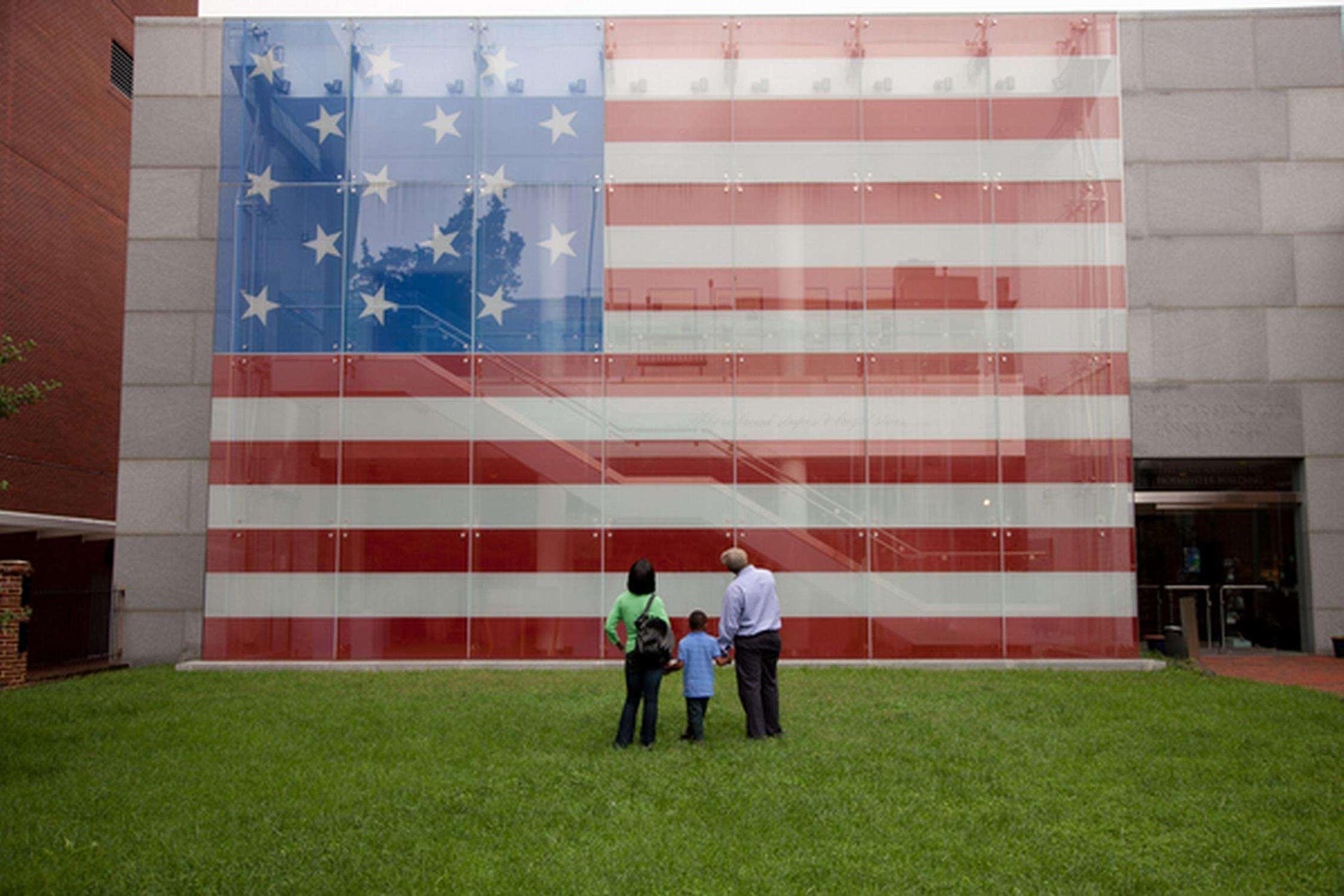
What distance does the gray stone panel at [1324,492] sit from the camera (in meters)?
16.9

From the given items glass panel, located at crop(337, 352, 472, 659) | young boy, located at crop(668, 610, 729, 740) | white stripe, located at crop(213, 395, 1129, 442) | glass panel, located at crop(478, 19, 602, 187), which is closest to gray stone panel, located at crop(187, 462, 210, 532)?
white stripe, located at crop(213, 395, 1129, 442)

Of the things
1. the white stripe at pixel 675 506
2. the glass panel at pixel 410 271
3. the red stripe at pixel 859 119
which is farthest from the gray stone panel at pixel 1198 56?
the glass panel at pixel 410 271

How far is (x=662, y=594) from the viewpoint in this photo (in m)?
15.8

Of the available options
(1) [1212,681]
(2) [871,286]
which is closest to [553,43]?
(2) [871,286]

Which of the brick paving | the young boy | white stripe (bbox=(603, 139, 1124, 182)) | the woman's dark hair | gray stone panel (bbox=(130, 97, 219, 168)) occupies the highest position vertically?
gray stone panel (bbox=(130, 97, 219, 168))

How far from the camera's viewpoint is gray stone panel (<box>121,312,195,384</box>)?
16703 mm

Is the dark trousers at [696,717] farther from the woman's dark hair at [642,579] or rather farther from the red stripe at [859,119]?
the red stripe at [859,119]

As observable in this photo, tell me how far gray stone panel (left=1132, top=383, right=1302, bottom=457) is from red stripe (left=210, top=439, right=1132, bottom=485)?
1.20 m

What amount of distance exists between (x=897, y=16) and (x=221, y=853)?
581 inches

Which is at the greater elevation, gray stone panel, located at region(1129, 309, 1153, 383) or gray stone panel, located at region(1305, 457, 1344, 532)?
gray stone panel, located at region(1129, 309, 1153, 383)

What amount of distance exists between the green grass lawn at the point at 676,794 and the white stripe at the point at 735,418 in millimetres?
4345

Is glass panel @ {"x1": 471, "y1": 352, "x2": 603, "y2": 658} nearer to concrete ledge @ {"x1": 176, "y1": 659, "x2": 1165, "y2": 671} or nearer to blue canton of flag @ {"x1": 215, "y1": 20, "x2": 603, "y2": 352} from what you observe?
concrete ledge @ {"x1": 176, "y1": 659, "x2": 1165, "y2": 671}

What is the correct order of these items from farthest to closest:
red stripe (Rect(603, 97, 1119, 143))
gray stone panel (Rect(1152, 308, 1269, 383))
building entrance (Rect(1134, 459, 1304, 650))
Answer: building entrance (Rect(1134, 459, 1304, 650)) → gray stone panel (Rect(1152, 308, 1269, 383)) → red stripe (Rect(603, 97, 1119, 143))

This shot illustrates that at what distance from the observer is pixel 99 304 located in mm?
25734
